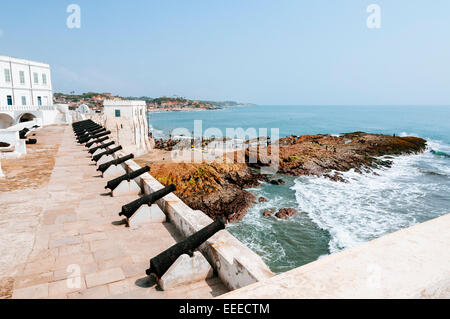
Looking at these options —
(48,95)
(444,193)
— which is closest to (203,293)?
(444,193)

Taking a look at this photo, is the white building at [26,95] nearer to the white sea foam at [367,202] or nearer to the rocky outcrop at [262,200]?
the rocky outcrop at [262,200]

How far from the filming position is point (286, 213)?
1783 centimetres

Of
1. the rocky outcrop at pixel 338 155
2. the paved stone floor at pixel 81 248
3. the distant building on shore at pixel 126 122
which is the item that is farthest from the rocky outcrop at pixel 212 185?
the distant building on shore at pixel 126 122

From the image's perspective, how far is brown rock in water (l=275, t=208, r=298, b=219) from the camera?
57.6ft

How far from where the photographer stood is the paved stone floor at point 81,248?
12.7ft

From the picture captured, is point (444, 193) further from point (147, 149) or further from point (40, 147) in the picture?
point (147, 149)

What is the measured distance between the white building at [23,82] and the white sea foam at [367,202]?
3780 centimetres

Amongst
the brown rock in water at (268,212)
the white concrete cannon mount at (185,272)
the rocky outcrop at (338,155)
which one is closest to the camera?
the white concrete cannon mount at (185,272)

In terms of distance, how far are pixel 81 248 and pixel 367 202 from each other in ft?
69.4

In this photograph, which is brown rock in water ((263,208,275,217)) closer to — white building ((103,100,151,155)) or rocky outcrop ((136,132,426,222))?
rocky outcrop ((136,132,426,222))

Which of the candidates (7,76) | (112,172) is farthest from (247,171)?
(7,76)

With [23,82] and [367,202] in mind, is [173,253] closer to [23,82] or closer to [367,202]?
[367,202]

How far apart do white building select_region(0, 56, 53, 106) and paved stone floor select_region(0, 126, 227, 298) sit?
118 ft
